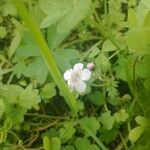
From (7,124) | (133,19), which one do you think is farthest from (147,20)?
(7,124)

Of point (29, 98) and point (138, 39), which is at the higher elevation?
point (138, 39)

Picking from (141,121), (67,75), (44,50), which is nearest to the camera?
(44,50)

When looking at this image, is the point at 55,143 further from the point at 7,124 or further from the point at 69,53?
the point at 69,53

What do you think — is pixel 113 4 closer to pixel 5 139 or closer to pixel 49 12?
pixel 49 12

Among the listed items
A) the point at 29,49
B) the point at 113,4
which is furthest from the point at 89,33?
the point at 29,49

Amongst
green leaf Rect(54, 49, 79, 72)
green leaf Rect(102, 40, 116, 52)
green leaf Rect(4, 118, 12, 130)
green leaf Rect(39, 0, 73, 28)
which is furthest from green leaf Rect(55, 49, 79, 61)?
green leaf Rect(4, 118, 12, 130)

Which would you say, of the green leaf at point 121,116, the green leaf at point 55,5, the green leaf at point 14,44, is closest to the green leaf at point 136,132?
the green leaf at point 121,116

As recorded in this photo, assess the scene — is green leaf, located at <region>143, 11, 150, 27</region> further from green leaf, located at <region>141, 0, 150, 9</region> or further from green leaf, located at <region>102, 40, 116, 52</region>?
green leaf, located at <region>102, 40, 116, 52</region>
